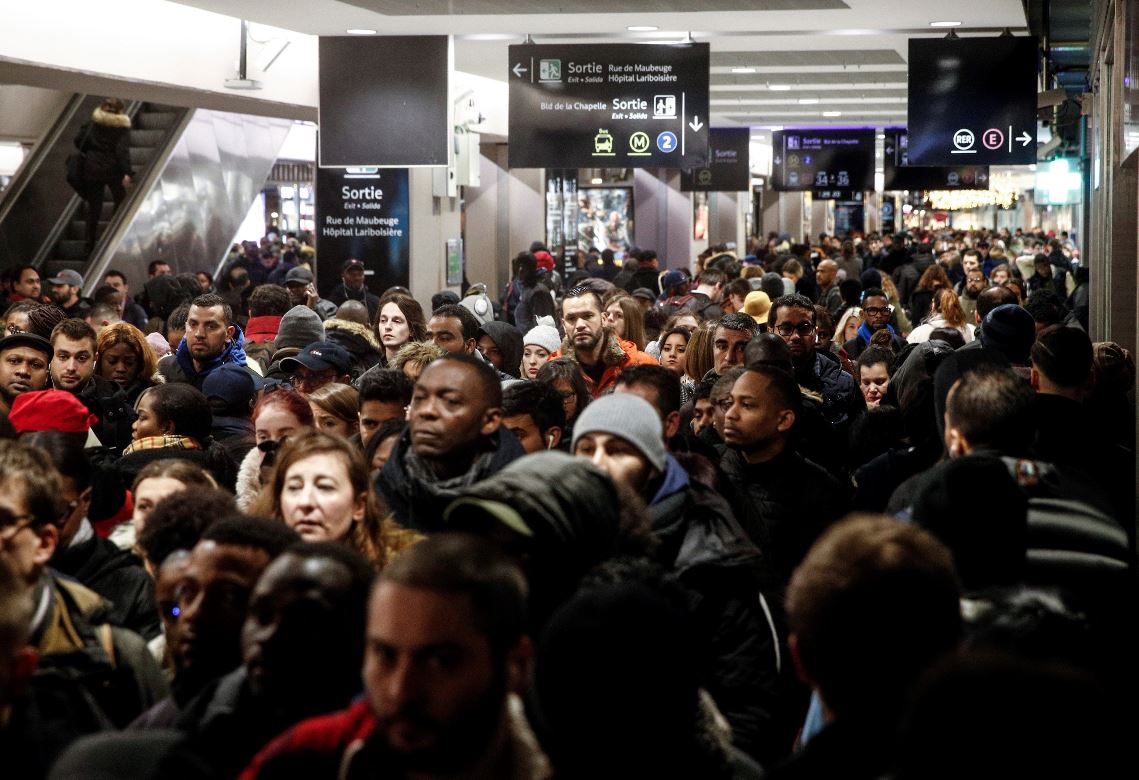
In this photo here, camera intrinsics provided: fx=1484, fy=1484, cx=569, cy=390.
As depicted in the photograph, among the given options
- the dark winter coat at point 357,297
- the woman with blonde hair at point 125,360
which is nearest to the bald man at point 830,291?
the dark winter coat at point 357,297

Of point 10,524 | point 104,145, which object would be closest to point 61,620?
point 10,524

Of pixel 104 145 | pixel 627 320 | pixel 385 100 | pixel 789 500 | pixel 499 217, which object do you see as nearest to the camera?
pixel 789 500

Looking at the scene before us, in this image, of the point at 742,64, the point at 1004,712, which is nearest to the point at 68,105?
the point at 742,64

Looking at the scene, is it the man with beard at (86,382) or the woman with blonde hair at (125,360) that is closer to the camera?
the man with beard at (86,382)

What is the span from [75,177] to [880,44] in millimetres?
9698

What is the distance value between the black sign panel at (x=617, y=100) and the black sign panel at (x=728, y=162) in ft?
51.7

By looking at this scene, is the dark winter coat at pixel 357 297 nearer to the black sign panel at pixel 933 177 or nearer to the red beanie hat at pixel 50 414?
the red beanie hat at pixel 50 414

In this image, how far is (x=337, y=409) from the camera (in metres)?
6.03

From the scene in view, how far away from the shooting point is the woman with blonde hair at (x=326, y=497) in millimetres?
3840

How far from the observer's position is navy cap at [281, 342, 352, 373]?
278 inches

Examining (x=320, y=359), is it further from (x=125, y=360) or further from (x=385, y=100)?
(x=385, y=100)

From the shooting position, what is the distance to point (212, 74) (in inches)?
521

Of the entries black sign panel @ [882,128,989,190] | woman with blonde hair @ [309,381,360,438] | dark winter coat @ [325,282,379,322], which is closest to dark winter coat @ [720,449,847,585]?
woman with blonde hair @ [309,381,360,438]

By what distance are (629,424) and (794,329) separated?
4.40 m
